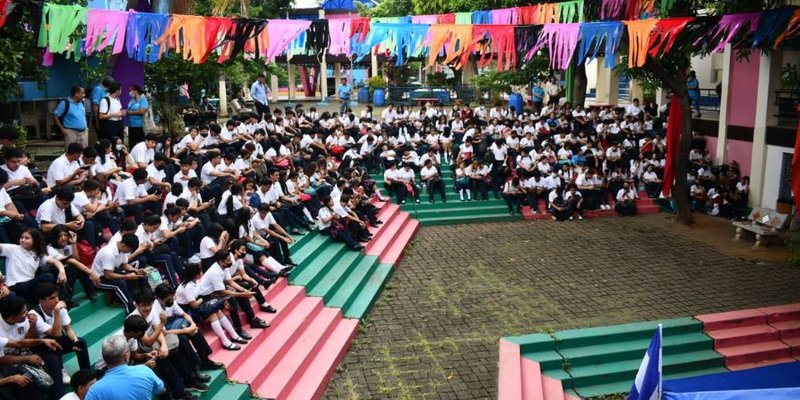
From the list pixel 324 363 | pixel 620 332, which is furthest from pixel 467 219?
pixel 324 363

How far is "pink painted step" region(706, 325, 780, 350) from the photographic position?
34.2 ft

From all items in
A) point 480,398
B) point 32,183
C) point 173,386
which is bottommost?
point 480,398

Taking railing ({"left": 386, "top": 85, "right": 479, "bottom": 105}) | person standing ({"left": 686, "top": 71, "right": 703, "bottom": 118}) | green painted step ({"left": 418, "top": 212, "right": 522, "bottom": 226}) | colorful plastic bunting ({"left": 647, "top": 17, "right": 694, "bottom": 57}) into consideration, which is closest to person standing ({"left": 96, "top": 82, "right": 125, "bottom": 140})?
green painted step ({"left": 418, "top": 212, "right": 522, "bottom": 226})

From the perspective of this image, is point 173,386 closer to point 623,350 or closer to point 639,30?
point 623,350

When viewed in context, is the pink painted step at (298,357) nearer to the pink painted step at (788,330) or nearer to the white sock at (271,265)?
the white sock at (271,265)

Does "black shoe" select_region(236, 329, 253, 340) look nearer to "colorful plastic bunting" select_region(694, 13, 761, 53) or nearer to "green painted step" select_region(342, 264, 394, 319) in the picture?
"green painted step" select_region(342, 264, 394, 319)

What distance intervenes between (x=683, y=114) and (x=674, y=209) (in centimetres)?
283

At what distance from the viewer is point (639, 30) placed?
40.8 ft

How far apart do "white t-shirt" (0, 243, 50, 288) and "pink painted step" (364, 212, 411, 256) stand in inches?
285

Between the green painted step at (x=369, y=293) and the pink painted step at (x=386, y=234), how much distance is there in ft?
2.10

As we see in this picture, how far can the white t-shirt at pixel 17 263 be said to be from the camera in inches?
265

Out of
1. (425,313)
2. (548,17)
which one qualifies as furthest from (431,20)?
(425,313)

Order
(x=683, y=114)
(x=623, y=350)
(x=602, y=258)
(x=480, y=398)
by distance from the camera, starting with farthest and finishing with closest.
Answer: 1. (x=683, y=114)
2. (x=602, y=258)
3. (x=623, y=350)
4. (x=480, y=398)

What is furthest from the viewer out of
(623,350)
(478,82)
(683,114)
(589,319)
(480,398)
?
(478,82)
